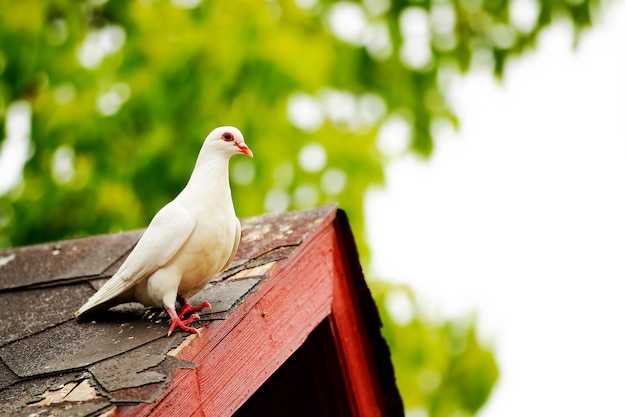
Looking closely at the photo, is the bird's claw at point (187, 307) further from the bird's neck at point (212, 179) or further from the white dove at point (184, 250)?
the bird's neck at point (212, 179)

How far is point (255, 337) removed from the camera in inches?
81.8

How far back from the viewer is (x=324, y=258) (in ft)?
8.18

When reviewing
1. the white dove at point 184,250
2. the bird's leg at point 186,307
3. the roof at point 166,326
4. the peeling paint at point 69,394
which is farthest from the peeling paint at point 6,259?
the peeling paint at point 69,394

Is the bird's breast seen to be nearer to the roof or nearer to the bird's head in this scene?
the roof

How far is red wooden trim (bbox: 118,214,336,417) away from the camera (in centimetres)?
177

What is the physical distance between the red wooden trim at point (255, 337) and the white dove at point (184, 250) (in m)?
0.10

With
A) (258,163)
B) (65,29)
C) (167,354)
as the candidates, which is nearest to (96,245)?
(167,354)

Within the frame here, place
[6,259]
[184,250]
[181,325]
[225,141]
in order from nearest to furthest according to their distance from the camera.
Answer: [181,325] < [184,250] < [225,141] < [6,259]

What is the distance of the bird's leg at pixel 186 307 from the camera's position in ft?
6.46

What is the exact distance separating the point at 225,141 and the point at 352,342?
0.83m

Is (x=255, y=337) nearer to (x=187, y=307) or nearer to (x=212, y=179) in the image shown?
(x=187, y=307)

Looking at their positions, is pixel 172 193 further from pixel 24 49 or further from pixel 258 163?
pixel 24 49

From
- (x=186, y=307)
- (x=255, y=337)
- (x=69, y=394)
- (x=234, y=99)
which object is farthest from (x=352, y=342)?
(x=234, y=99)

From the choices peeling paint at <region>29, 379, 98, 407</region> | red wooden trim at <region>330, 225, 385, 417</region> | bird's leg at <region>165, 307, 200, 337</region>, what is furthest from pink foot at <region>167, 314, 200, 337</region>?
red wooden trim at <region>330, 225, 385, 417</region>
